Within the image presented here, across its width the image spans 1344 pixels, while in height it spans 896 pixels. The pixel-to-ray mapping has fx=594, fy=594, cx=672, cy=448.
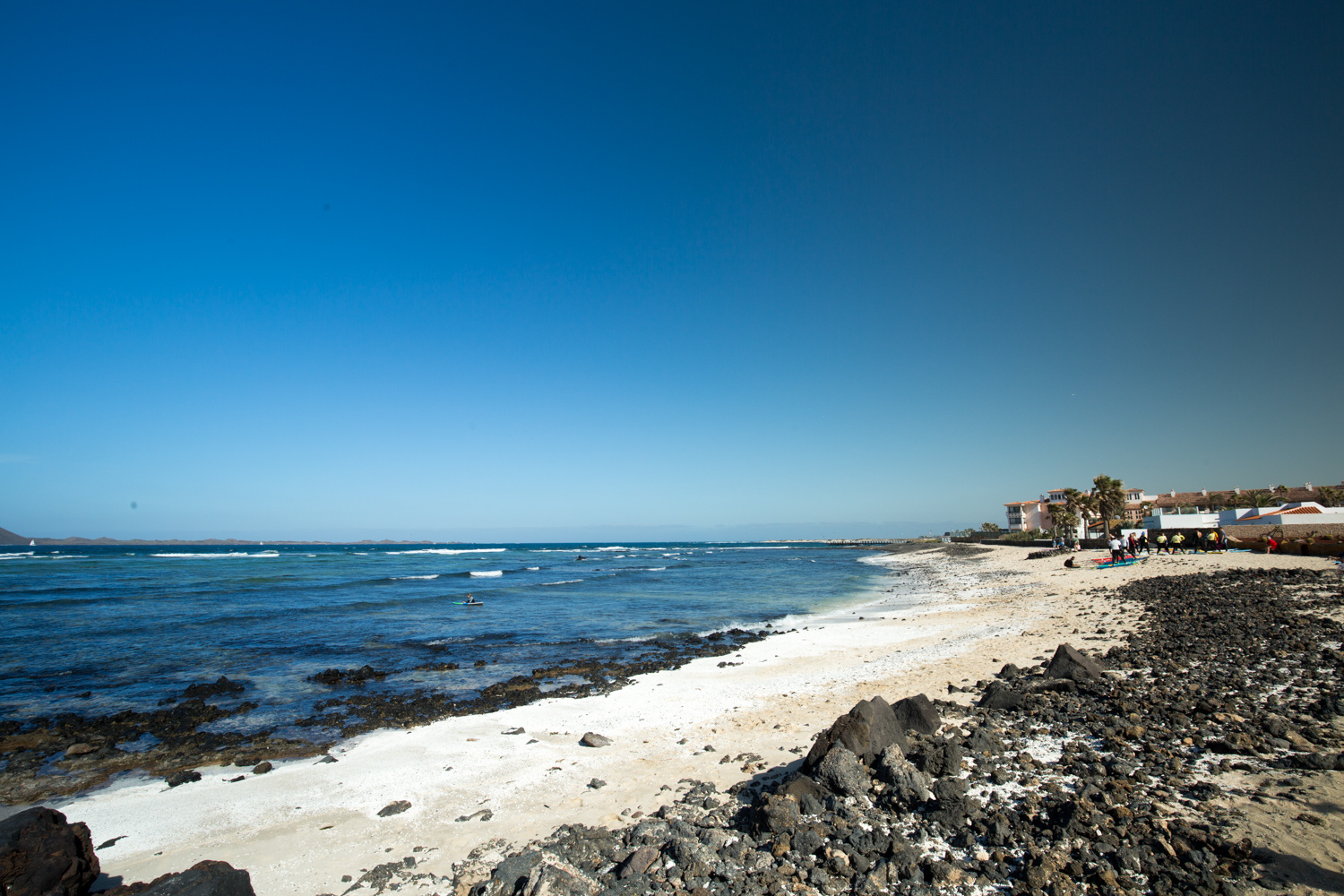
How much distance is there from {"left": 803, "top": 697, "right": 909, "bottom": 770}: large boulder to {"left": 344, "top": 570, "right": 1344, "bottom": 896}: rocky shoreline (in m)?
0.02

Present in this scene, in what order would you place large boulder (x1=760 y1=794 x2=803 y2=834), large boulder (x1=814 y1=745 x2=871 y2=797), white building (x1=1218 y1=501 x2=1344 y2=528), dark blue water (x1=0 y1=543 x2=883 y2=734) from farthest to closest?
white building (x1=1218 y1=501 x2=1344 y2=528)
dark blue water (x1=0 y1=543 x2=883 y2=734)
large boulder (x1=814 y1=745 x2=871 y2=797)
large boulder (x1=760 y1=794 x2=803 y2=834)

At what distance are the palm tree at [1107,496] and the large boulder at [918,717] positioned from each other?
64.4 meters

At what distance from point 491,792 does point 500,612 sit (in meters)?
22.5

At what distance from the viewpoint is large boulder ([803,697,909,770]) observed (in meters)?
7.45

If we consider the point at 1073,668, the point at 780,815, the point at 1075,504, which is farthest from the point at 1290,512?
the point at 780,815

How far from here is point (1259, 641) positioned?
12.6m

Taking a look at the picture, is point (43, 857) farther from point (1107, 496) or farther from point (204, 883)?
point (1107, 496)

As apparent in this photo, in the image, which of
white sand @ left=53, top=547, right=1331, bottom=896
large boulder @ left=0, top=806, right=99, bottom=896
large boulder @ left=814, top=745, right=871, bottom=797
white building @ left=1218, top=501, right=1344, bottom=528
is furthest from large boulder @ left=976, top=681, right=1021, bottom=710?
white building @ left=1218, top=501, right=1344, bottom=528

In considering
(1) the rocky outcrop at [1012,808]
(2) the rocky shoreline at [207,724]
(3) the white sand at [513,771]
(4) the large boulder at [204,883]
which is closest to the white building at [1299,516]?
(3) the white sand at [513,771]

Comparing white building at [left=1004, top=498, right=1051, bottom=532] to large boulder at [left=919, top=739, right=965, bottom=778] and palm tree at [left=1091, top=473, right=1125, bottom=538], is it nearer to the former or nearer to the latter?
palm tree at [left=1091, top=473, right=1125, bottom=538]

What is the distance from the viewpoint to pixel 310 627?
25.6m

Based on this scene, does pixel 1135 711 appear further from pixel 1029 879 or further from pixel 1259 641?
pixel 1259 641

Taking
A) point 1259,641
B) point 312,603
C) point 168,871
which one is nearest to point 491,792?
point 168,871

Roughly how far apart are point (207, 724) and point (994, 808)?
48.6ft
